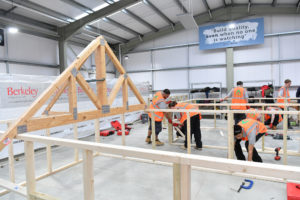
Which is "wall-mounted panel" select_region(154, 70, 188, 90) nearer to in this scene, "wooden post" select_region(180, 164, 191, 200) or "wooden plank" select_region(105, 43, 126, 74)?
"wooden plank" select_region(105, 43, 126, 74)

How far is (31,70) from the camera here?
9422 millimetres

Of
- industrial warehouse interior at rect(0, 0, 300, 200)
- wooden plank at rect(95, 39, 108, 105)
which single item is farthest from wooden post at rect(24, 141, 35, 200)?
wooden plank at rect(95, 39, 108, 105)

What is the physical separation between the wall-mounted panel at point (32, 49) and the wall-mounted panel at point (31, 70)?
0.35m

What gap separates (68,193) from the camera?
3.40 meters

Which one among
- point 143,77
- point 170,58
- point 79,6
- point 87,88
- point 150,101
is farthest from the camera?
point 143,77

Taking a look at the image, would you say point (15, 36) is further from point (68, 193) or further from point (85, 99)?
point (68, 193)

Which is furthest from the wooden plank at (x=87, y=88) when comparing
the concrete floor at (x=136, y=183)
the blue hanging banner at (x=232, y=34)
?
the blue hanging banner at (x=232, y=34)

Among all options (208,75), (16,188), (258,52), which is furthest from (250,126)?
(258,52)

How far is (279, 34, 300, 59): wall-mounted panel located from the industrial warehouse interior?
0.05 m

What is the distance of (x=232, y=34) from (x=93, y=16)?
7821 millimetres

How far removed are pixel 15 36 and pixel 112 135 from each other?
20.2ft

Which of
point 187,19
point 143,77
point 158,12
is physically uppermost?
point 158,12

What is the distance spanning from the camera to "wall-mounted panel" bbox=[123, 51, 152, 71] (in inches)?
562

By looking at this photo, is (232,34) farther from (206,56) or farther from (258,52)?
(206,56)
